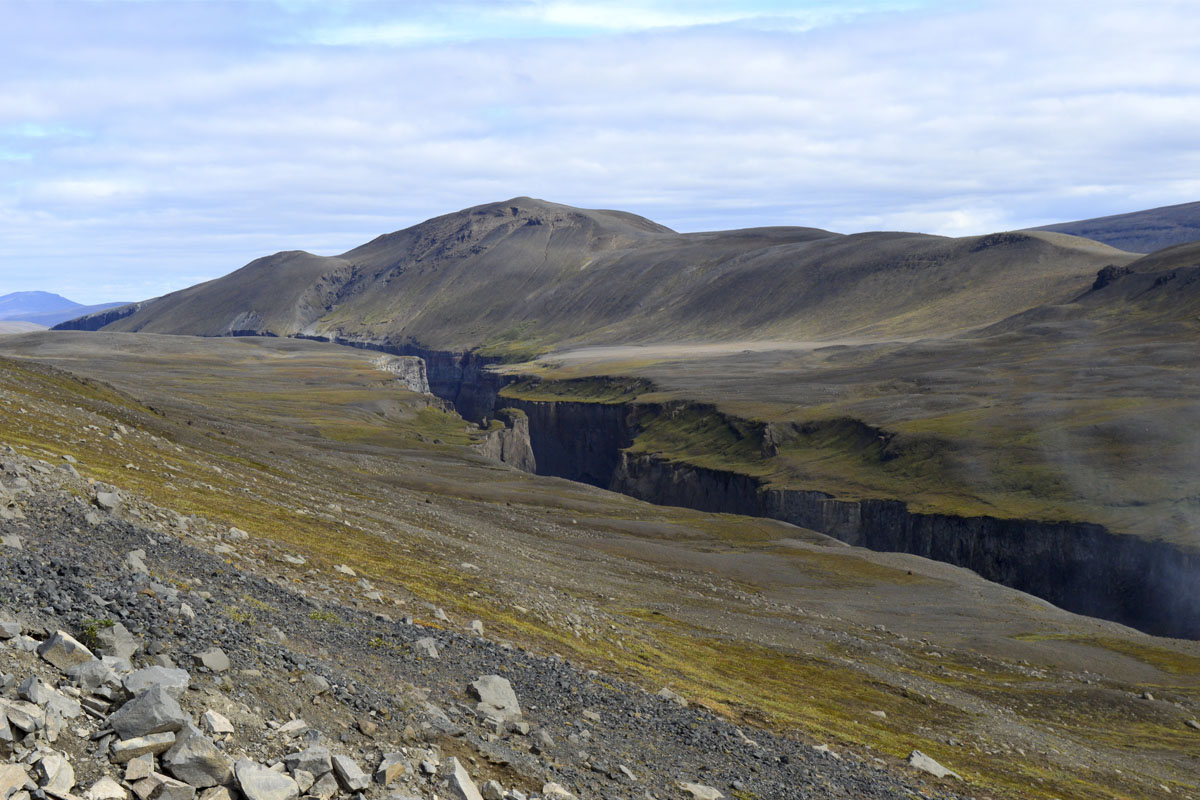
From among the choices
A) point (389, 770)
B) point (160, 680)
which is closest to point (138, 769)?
point (160, 680)

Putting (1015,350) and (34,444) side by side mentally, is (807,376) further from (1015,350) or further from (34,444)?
(34,444)

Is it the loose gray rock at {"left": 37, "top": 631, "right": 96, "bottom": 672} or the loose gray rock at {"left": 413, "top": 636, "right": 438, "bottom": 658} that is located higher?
the loose gray rock at {"left": 37, "top": 631, "right": 96, "bottom": 672}

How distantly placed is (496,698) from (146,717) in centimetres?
970

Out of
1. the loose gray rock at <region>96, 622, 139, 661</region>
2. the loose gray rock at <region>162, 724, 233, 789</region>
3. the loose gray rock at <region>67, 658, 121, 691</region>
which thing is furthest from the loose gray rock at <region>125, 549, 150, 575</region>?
the loose gray rock at <region>162, 724, 233, 789</region>

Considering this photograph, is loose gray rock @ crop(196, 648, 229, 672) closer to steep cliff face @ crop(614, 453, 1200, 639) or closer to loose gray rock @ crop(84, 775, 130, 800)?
loose gray rock @ crop(84, 775, 130, 800)

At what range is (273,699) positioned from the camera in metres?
16.9

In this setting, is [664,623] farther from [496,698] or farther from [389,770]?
[389,770]

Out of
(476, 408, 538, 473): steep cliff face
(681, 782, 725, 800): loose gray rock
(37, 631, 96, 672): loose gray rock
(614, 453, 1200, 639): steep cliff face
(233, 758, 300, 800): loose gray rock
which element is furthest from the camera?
(476, 408, 538, 473): steep cliff face

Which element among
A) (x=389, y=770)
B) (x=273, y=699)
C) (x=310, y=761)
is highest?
(x=273, y=699)

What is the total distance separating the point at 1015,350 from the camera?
192m

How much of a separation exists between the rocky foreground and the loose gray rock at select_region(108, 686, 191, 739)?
0.09ft

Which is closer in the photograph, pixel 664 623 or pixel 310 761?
pixel 310 761

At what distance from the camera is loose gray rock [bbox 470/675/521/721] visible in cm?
2164

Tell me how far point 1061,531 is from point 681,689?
251 ft
